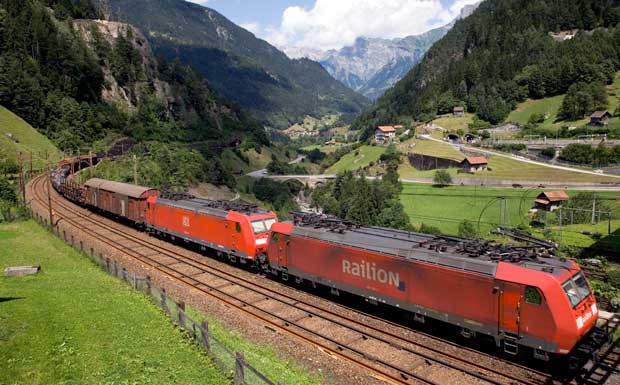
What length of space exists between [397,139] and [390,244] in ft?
479

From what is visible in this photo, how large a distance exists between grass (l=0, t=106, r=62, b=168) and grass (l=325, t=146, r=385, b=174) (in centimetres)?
8214

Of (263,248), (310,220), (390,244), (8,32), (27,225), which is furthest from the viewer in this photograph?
(8,32)

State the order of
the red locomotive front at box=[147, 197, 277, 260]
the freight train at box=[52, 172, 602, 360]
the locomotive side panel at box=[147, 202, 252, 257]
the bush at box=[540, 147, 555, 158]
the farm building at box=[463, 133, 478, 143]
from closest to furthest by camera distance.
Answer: the freight train at box=[52, 172, 602, 360], the red locomotive front at box=[147, 197, 277, 260], the locomotive side panel at box=[147, 202, 252, 257], the bush at box=[540, 147, 555, 158], the farm building at box=[463, 133, 478, 143]

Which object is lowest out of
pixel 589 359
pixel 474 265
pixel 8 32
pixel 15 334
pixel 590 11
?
pixel 589 359

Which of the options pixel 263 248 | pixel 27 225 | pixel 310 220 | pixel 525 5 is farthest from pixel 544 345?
pixel 525 5

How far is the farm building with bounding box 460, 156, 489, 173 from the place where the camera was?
321ft

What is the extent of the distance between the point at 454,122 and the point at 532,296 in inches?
5981

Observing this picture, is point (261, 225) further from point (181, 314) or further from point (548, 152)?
point (548, 152)

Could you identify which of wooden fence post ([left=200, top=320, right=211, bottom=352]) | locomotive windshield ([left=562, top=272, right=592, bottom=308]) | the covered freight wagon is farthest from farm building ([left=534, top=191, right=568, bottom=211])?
wooden fence post ([left=200, top=320, right=211, bottom=352])

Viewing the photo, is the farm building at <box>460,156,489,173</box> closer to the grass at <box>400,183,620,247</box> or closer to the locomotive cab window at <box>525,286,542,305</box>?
the grass at <box>400,183,620,247</box>

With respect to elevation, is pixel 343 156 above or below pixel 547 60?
below

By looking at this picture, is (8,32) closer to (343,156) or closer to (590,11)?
(343,156)

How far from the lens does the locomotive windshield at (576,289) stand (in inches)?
610

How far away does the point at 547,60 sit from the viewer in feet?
518
